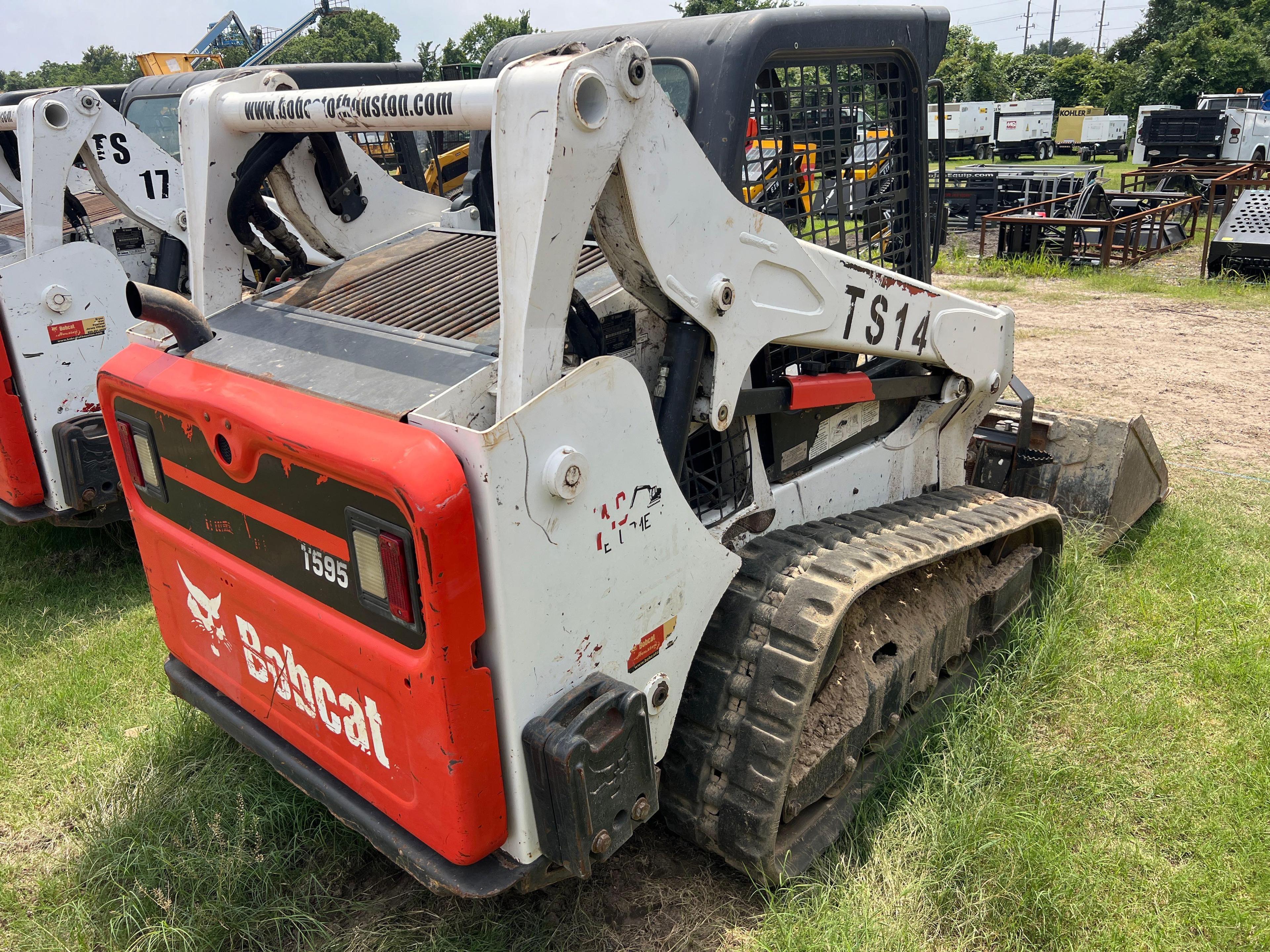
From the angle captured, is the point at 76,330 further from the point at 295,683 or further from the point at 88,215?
the point at 295,683

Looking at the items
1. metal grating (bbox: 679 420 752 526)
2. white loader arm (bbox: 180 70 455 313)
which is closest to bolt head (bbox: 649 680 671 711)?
metal grating (bbox: 679 420 752 526)

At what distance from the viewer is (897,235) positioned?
10.5ft

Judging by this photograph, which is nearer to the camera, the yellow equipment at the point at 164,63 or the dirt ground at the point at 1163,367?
the dirt ground at the point at 1163,367

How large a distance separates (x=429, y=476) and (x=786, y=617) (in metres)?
1.04

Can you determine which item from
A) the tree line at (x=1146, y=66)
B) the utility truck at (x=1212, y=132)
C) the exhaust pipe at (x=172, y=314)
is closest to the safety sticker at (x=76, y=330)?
the exhaust pipe at (x=172, y=314)

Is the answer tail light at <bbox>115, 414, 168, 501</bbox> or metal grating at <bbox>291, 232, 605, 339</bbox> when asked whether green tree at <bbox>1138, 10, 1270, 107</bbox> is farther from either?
tail light at <bbox>115, 414, 168, 501</bbox>

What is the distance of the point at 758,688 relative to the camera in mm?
2275

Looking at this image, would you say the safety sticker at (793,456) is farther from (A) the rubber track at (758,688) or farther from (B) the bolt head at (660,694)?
(B) the bolt head at (660,694)

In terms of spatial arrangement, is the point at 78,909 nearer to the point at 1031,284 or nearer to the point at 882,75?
the point at 882,75

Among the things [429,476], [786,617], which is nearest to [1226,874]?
[786,617]

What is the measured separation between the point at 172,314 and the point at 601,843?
5.25 feet

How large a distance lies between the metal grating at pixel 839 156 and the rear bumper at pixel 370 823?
69.8 inches

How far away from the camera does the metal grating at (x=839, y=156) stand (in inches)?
101

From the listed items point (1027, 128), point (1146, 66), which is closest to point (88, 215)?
point (1027, 128)
